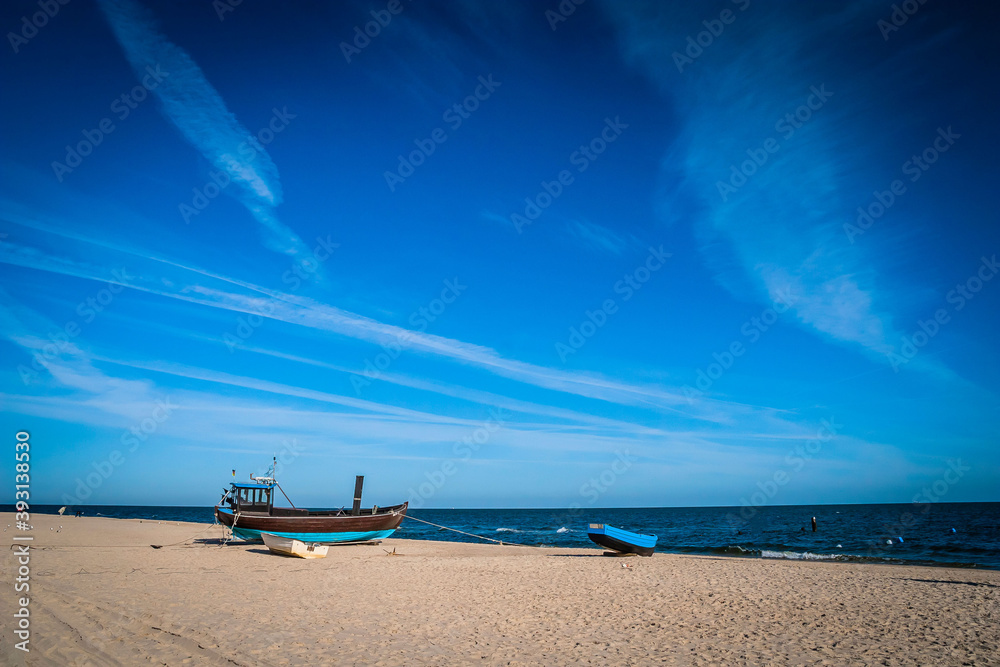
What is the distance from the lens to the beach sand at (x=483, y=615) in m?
8.27

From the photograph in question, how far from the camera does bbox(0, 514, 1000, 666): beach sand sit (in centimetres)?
827

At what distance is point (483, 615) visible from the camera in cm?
1120

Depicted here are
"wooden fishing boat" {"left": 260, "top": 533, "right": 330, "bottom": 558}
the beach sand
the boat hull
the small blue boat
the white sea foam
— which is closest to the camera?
the beach sand

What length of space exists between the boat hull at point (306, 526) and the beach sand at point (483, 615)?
637cm

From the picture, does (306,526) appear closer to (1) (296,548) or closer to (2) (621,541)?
(1) (296,548)

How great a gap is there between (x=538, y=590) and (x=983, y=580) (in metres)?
15.7

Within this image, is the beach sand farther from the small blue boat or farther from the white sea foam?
the white sea foam

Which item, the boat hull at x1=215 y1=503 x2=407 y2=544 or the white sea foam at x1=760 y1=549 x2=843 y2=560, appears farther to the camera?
the white sea foam at x1=760 y1=549 x2=843 y2=560

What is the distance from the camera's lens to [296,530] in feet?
83.6

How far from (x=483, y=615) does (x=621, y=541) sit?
14.5 meters

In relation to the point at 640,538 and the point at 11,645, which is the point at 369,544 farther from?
the point at 11,645

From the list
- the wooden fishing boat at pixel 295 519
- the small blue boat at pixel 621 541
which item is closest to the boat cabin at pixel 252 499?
the wooden fishing boat at pixel 295 519

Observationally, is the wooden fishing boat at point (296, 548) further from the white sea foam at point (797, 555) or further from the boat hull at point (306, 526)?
the white sea foam at point (797, 555)

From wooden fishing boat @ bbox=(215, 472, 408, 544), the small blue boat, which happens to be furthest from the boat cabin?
the small blue boat
